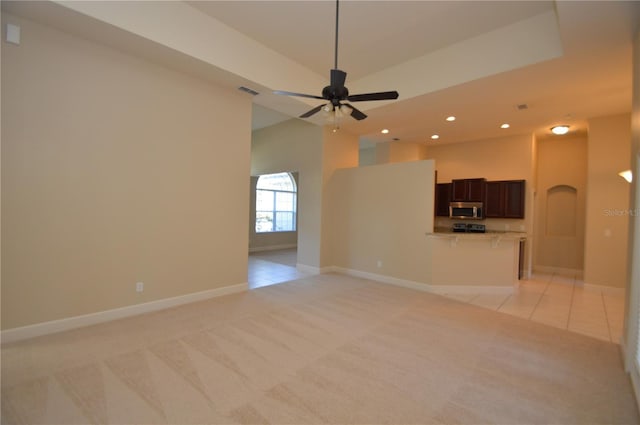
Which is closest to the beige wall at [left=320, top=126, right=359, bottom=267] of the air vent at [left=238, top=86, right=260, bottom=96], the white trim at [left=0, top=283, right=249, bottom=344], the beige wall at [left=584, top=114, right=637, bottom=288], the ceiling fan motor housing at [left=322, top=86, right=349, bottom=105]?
the air vent at [left=238, top=86, right=260, bottom=96]

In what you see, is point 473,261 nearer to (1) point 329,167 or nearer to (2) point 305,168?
(1) point 329,167

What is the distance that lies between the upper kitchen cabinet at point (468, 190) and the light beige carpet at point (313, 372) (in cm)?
382

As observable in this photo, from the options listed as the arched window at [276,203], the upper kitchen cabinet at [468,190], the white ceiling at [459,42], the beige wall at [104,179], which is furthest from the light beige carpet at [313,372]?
the arched window at [276,203]

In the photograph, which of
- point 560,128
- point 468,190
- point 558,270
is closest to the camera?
point 560,128

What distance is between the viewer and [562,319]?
12.8 feet

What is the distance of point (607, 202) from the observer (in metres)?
5.24

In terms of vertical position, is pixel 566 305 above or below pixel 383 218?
below

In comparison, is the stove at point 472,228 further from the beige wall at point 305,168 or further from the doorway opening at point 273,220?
the doorway opening at point 273,220

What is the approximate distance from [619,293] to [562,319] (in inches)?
94.6

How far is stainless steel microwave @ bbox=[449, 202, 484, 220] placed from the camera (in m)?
6.82

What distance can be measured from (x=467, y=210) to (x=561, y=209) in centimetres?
221

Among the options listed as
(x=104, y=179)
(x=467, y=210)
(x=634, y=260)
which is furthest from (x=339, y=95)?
(x=467, y=210)

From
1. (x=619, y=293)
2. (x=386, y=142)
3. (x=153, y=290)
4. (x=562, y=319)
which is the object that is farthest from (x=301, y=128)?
(x=619, y=293)

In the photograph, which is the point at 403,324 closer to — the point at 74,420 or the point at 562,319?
the point at 562,319
